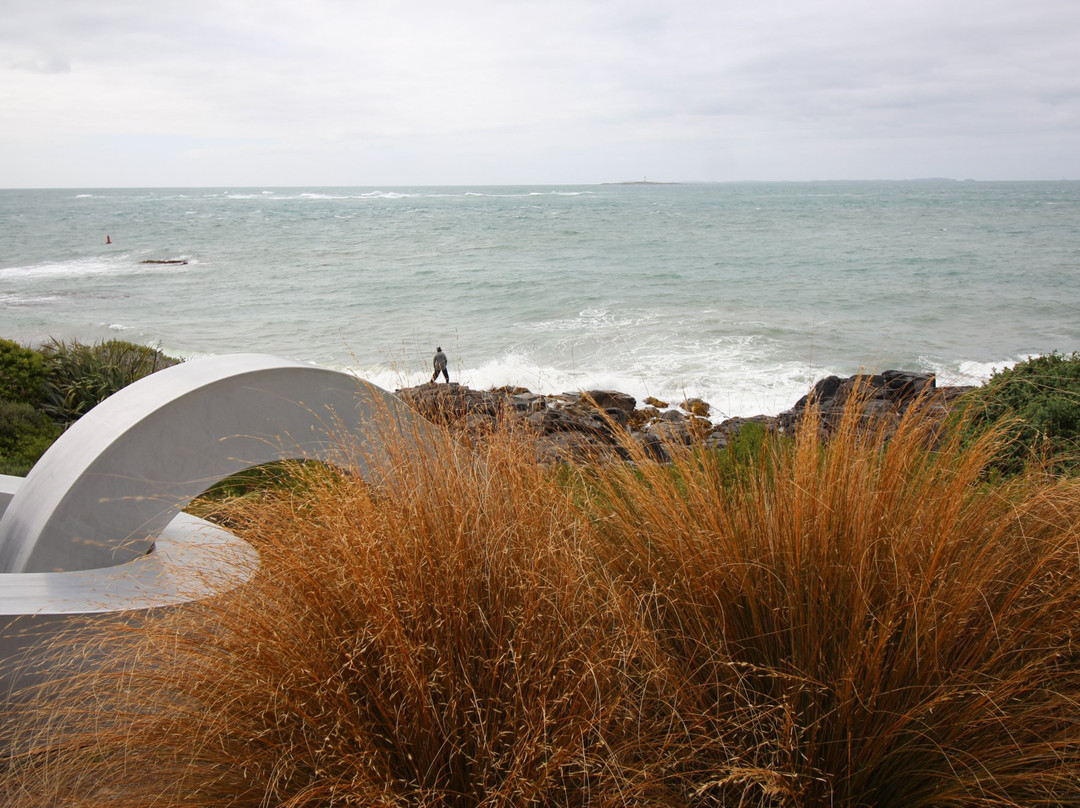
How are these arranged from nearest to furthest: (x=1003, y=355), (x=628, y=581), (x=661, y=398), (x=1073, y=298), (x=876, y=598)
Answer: (x=876, y=598) → (x=628, y=581) → (x=661, y=398) → (x=1003, y=355) → (x=1073, y=298)

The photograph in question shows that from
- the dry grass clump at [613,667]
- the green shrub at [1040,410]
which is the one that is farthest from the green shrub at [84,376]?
the green shrub at [1040,410]

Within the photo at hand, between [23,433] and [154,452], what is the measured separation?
5434 millimetres

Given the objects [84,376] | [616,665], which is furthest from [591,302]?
[616,665]

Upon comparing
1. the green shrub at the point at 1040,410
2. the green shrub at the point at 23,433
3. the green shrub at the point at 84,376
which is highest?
the green shrub at the point at 1040,410

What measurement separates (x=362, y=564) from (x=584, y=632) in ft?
2.20

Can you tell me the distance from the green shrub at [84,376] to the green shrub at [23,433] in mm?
273

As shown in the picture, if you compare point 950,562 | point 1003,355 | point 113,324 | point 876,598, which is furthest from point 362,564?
point 113,324

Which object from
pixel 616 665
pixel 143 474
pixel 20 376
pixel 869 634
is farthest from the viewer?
pixel 20 376

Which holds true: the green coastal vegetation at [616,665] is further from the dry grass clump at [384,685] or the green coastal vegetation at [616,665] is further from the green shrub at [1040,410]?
the green shrub at [1040,410]

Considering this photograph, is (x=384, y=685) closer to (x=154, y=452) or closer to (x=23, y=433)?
(x=154, y=452)

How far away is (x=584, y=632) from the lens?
7.29 feet

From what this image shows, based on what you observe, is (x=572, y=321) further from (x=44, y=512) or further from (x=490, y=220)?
(x=490, y=220)

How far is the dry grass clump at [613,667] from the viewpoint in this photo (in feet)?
6.56

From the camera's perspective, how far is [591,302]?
26.2 meters
